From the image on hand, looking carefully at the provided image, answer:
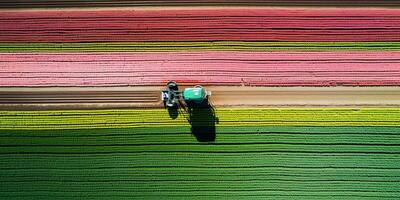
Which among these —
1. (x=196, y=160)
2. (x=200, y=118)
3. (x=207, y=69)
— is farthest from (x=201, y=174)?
(x=207, y=69)

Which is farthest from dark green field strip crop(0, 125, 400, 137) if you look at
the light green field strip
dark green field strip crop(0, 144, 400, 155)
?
the light green field strip

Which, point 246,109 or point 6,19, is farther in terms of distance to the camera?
point 6,19

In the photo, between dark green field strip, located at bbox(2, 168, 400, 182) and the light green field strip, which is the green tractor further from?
dark green field strip, located at bbox(2, 168, 400, 182)

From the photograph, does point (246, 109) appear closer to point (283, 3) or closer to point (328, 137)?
point (328, 137)

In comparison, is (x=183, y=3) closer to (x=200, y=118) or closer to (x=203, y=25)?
(x=203, y=25)

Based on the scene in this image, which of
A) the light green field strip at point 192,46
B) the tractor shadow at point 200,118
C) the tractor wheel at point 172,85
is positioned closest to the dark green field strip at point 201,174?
Result: the tractor shadow at point 200,118

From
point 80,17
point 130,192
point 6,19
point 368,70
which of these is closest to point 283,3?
point 368,70
